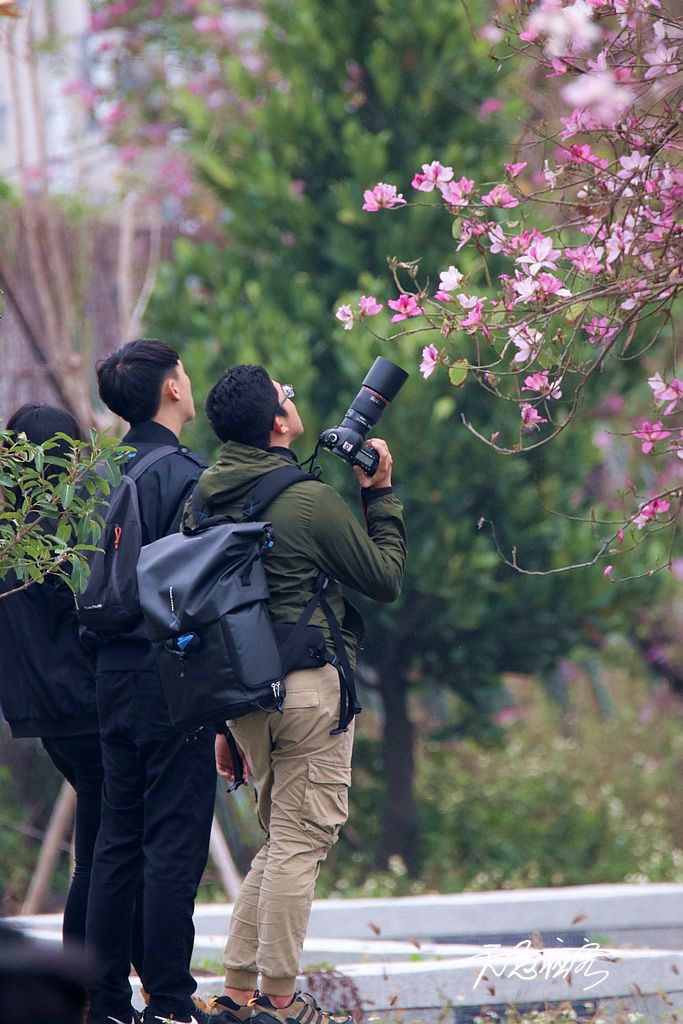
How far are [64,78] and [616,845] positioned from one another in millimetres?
8115

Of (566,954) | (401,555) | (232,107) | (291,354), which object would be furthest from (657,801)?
(401,555)

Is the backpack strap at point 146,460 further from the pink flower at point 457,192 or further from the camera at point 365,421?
the pink flower at point 457,192

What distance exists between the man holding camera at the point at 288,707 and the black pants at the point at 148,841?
0.15 meters

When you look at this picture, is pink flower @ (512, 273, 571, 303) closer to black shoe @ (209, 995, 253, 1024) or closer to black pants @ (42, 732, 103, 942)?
black pants @ (42, 732, 103, 942)

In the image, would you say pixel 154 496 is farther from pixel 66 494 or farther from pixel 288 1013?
pixel 288 1013

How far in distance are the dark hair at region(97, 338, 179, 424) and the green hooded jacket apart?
0.35 meters

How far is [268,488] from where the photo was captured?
365 centimetres

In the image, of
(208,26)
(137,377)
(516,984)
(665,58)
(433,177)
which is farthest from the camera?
(208,26)

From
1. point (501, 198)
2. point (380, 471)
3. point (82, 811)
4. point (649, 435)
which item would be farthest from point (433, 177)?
point (82, 811)

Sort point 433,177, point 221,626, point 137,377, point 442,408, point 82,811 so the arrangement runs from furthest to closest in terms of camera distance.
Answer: point 442,408 < point 82,811 < point 137,377 < point 433,177 < point 221,626

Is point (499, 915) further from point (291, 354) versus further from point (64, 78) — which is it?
point (64, 78)

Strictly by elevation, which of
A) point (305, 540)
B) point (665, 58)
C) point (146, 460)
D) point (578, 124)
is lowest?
point (305, 540)

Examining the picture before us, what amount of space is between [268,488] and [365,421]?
1.18ft

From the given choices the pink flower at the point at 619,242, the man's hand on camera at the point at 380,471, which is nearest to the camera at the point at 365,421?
the man's hand on camera at the point at 380,471
